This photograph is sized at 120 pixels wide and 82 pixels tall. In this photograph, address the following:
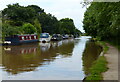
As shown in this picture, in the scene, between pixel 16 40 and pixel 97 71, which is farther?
pixel 16 40

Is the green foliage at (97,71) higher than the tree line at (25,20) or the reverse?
the reverse

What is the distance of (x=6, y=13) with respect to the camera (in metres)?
71.4

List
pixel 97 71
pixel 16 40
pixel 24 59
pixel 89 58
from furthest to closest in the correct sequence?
pixel 16 40, pixel 89 58, pixel 24 59, pixel 97 71

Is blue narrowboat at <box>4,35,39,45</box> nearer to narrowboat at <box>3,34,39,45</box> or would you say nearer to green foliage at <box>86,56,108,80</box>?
narrowboat at <box>3,34,39,45</box>

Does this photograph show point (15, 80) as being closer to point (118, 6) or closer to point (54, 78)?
point (54, 78)

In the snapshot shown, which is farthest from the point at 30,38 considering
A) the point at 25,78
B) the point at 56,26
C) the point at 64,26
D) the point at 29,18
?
the point at 64,26

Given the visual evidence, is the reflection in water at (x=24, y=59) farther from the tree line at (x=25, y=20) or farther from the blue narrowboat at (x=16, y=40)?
the tree line at (x=25, y=20)

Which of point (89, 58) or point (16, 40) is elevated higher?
point (16, 40)

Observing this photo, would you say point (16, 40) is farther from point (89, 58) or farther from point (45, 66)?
point (45, 66)

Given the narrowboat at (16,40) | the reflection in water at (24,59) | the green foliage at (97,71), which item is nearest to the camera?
the green foliage at (97,71)

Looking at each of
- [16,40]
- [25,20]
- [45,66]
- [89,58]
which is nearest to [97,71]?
[45,66]

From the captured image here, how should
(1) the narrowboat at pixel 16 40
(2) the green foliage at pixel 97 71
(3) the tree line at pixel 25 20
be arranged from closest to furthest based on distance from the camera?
1. (2) the green foliage at pixel 97 71
2. (1) the narrowboat at pixel 16 40
3. (3) the tree line at pixel 25 20

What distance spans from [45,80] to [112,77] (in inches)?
132

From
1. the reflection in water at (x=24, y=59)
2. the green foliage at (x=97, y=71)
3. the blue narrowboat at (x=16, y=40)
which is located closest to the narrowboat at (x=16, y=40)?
the blue narrowboat at (x=16, y=40)
